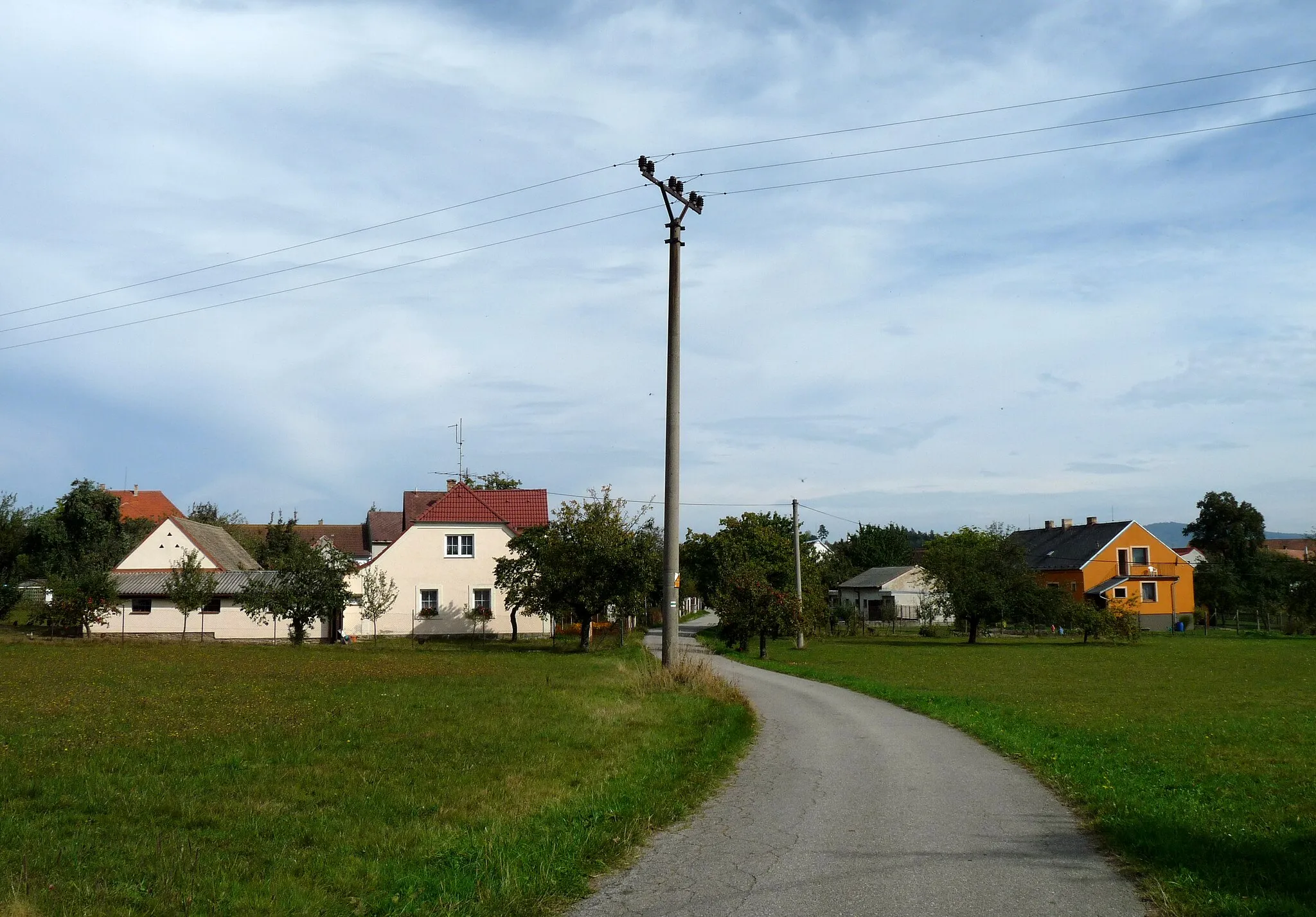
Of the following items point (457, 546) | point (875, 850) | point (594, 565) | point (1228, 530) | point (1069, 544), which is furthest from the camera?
point (1228, 530)

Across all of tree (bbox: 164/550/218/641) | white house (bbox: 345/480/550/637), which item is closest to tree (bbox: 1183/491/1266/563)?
white house (bbox: 345/480/550/637)

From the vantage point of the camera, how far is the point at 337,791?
10273 millimetres

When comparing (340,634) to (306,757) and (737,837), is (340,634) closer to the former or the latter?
(306,757)

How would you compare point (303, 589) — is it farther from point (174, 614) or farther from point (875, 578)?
point (875, 578)

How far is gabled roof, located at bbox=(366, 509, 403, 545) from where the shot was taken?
3056 inches

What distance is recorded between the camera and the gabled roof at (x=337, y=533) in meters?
94.5

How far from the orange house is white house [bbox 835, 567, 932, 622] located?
14.6 meters

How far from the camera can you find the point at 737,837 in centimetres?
845

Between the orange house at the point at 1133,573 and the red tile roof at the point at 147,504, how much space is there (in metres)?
76.1

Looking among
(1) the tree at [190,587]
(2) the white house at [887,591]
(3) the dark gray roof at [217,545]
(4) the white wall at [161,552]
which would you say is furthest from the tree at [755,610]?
(2) the white house at [887,591]

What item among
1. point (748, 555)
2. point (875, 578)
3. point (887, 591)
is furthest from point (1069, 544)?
point (748, 555)

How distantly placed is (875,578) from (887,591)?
4552 millimetres

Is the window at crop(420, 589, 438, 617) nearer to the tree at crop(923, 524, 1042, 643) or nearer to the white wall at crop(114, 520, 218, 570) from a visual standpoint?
the white wall at crop(114, 520, 218, 570)

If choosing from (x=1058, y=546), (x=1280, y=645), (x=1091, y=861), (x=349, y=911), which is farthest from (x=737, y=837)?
(x=1058, y=546)
